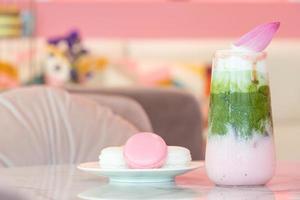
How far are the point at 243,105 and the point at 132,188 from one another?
18cm

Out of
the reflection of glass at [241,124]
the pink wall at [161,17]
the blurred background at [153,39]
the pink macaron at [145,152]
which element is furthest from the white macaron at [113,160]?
the pink wall at [161,17]

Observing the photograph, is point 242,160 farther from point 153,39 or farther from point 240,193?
point 153,39

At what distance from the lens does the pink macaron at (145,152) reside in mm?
1128

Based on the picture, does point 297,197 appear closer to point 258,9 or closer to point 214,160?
point 214,160

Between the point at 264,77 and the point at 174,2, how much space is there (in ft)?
16.2

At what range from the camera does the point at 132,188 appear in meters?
1.08

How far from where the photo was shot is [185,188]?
109 cm

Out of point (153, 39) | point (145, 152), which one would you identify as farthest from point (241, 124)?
point (153, 39)

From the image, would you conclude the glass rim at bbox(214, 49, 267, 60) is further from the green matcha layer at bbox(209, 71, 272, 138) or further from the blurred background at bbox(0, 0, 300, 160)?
the blurred background at bbox(0, 0, 300, 160)

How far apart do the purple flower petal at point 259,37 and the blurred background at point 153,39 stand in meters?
4.01

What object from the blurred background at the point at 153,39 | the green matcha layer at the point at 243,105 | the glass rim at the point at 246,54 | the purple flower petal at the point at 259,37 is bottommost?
the blurred background at the point at 153,39

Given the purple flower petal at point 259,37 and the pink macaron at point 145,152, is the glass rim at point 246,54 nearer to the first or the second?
the purple flower petal at point 259,37

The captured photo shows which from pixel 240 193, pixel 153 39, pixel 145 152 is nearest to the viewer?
pixel 240 193

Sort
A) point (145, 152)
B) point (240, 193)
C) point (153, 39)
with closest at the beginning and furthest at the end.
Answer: point (240, 193) → point (145, 152) → point (153, 39)
